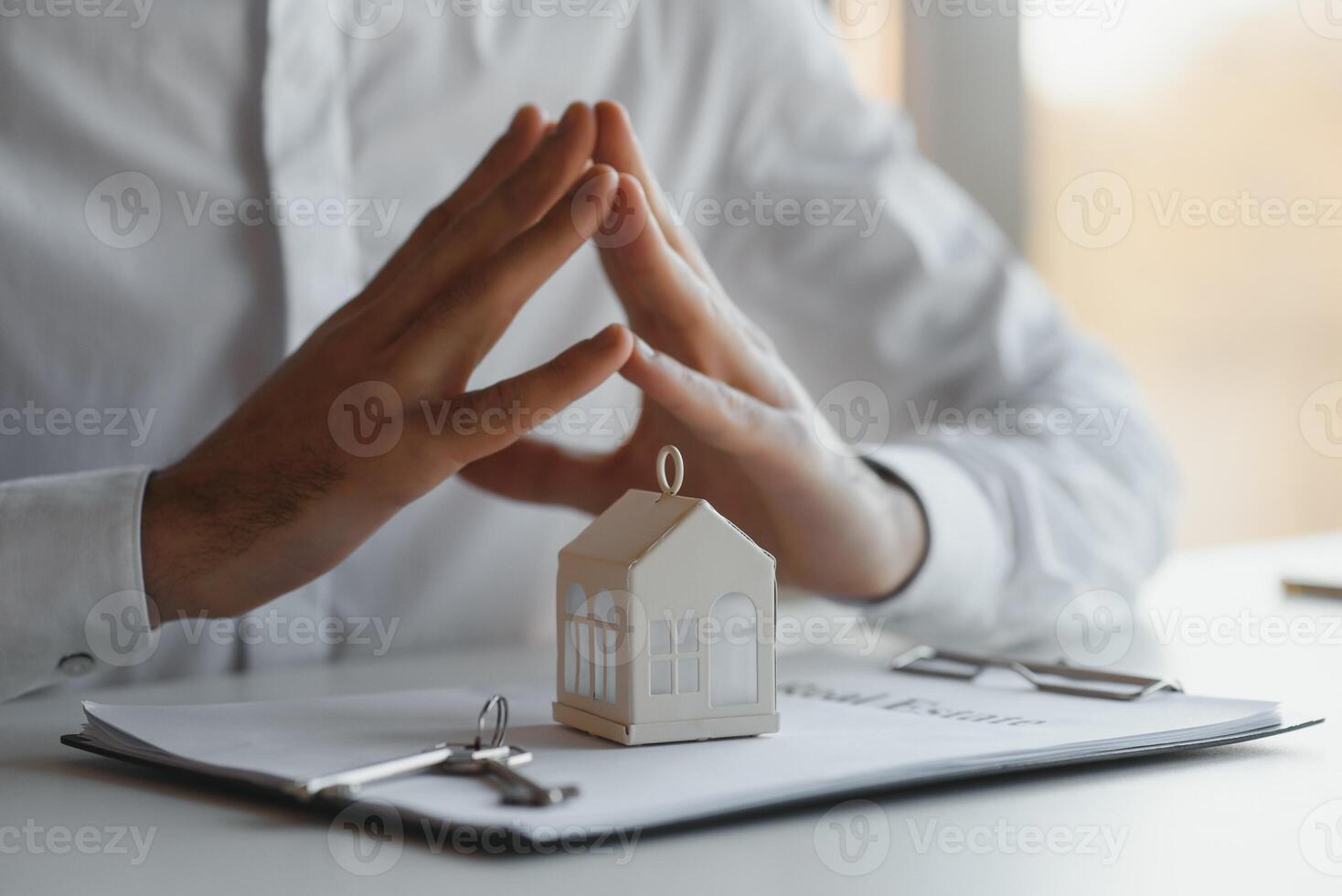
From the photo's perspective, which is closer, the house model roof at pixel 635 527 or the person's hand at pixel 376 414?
the house model roof at pixel 635 527

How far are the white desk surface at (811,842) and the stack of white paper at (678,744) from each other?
1cm

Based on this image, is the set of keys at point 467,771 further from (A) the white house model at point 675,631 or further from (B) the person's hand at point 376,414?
(B) the person's hand at point 376,414

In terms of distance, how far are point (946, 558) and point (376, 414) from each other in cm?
47

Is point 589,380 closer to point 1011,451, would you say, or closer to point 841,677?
point 841,677

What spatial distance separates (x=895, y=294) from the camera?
136 centimetres

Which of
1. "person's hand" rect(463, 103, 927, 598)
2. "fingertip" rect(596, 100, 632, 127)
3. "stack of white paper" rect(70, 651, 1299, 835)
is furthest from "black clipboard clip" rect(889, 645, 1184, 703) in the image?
"fingertip" rect(596, 100, 632, 127)

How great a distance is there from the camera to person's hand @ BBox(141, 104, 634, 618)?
664 mm

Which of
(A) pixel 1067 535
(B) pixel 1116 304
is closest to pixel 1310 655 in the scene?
(A) pixel 1067 535

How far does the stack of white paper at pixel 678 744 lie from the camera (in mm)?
436

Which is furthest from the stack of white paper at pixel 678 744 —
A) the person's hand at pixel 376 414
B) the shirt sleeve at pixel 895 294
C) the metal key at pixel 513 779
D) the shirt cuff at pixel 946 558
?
the shirt sleeve at pixel 895 294

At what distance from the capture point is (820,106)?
140 centimetres

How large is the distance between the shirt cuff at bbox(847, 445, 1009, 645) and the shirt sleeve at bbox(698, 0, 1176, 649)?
139 millimetres

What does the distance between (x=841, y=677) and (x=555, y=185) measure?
0.33 metres

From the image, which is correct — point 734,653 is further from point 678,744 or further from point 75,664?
point 75,664
